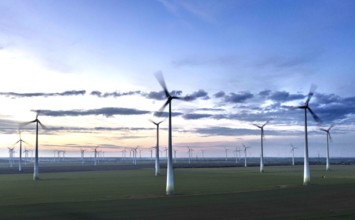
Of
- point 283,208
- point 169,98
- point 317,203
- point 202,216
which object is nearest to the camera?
point 202,216

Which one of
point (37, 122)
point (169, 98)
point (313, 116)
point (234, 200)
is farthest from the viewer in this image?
point (37, 122)

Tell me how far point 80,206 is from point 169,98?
24.8 metres

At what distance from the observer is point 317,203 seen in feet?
135

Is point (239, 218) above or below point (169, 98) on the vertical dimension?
below

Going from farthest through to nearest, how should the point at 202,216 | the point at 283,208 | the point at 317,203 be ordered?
1. the point at 317,203
2. the point at 283,208
3. the point at 202,216

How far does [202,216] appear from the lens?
33.2 m

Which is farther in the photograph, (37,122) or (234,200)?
(37,122)

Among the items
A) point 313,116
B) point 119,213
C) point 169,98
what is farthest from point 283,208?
point 313,116

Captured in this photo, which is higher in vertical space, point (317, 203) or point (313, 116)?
point (313, 116)

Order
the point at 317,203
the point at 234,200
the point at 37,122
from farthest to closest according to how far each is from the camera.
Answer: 1. the point at 37,122
2. the point at 234,200
3. the point at 317,203

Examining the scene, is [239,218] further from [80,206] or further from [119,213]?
[80,206]

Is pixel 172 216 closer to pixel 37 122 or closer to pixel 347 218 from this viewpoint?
pixel 347 218

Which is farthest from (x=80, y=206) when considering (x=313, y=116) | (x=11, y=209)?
(x=313, y=116)

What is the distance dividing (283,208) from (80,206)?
17.4 m
